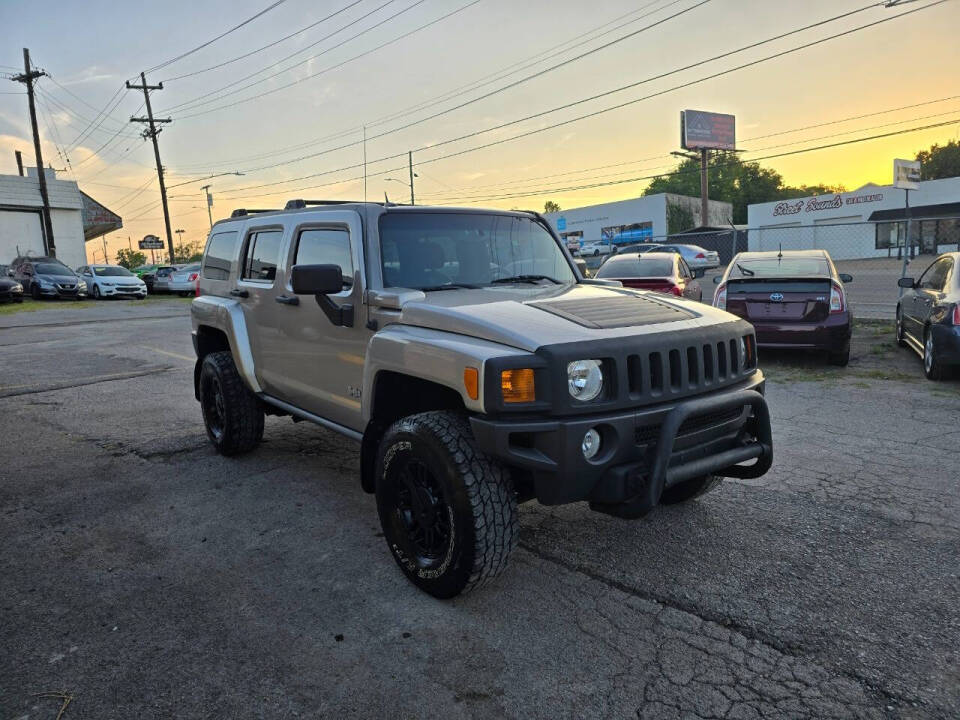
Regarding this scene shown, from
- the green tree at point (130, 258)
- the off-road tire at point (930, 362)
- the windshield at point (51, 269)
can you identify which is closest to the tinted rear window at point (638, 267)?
the off-road tire at point (930, 362)

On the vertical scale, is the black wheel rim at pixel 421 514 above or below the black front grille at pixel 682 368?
below

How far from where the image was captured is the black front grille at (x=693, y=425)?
3.00m

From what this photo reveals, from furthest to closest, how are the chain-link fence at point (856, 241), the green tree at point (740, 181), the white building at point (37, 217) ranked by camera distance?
1. the green tree at point (740, 181)
2. the white building at point (37, 217)
3. the chain-link fence at point (856, 241)

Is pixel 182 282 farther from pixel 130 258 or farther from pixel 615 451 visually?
pixel 130 258

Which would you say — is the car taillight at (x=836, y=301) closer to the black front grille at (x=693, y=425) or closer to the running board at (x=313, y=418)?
the black front grille at (x=693, y=425)

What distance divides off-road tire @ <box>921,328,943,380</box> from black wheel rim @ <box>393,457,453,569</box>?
657 centimetres

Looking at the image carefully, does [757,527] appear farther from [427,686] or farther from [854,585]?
[427,686]

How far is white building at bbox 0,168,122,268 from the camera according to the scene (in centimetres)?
4138

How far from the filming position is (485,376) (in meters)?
2.85

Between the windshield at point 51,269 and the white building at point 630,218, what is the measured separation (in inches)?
1316

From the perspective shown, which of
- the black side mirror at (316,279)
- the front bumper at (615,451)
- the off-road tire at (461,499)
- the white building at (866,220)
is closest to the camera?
the front bumper at (615,451)

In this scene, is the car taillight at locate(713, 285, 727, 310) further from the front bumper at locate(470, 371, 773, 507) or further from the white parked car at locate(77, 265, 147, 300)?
the white parked car at locate(77, 265, 147, 300)

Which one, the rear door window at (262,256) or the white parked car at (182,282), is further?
the white parked car at (182,282)

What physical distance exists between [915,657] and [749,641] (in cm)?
60
